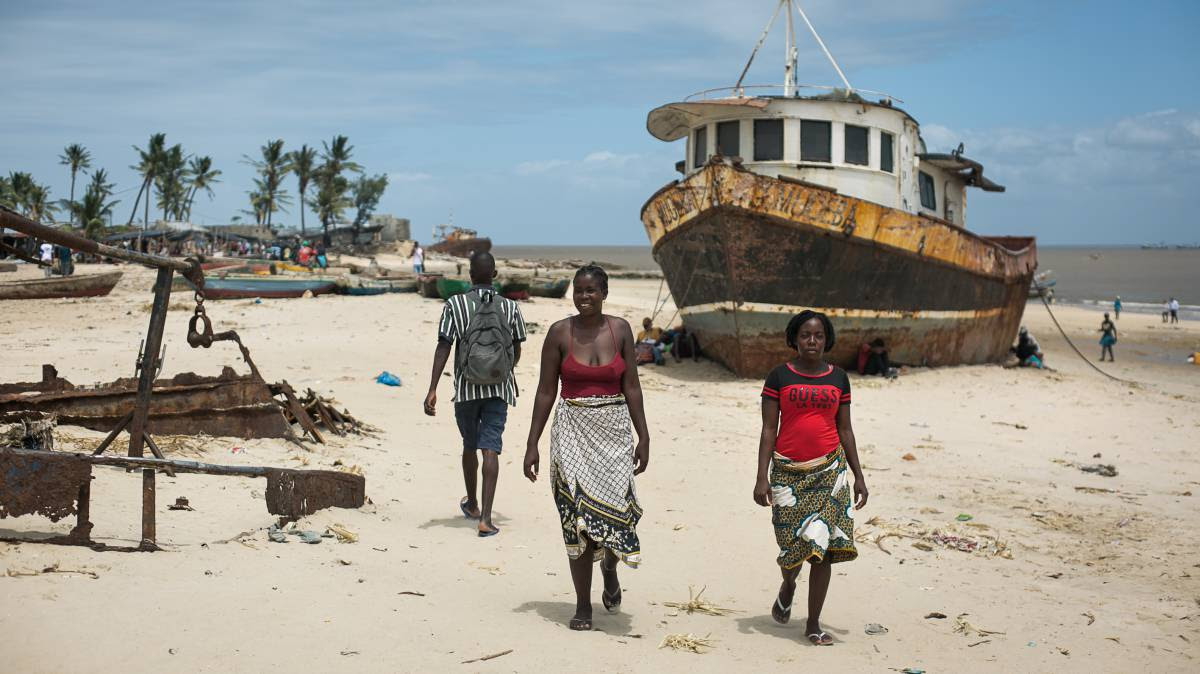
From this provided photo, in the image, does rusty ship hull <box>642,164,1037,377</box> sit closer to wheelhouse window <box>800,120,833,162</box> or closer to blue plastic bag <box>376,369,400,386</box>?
wheelhouse window <box>800,120,833,162</box>

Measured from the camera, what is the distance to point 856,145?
15.0 metres

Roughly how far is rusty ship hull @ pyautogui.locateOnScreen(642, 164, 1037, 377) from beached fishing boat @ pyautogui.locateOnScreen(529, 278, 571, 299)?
9545mm

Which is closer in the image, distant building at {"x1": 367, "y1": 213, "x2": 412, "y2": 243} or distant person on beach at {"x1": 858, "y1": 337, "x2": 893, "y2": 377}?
distant person on beach at {"x1": 858, "y1": 337, "x2": 893, "y2": 377}

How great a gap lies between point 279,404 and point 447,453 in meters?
1.57

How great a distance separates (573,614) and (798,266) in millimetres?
10215

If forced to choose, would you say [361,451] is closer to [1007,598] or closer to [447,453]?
[447,453]

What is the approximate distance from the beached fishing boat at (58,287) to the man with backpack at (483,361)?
58.4 ft

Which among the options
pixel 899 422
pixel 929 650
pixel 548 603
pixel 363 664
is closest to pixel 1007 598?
pixel 929 650

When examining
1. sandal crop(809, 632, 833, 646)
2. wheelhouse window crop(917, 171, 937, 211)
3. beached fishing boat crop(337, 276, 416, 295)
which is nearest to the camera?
sandal crop(809, 632, 833, 646)

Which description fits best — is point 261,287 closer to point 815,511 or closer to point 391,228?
point 815,511

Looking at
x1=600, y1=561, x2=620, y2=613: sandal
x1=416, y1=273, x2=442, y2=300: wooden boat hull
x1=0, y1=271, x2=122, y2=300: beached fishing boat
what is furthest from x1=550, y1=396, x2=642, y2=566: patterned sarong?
x1=0, y1=271, x2=122, y2=300: beached fishing boat

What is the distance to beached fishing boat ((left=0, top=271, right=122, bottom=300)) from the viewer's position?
66.6 feet

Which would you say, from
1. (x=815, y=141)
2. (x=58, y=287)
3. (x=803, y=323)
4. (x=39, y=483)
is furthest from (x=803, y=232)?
(x=58, y=287)

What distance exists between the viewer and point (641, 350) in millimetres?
16141
